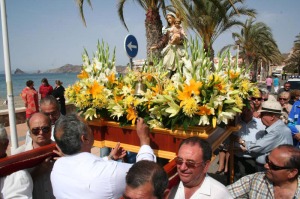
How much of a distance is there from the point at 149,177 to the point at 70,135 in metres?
0.71

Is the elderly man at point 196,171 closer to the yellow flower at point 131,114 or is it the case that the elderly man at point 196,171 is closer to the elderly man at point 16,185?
the yellow flower at point 131,114

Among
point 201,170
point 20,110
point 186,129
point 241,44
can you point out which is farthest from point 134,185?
point 241,44

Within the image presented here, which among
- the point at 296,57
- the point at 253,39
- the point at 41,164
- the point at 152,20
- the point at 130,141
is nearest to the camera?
the point at 41,164

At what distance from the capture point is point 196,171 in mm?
1775

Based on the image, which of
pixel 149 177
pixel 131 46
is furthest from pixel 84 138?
pixel 131 46

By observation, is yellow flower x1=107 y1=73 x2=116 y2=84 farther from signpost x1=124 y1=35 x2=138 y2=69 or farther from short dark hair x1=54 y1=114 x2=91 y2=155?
signpost x1=124 y1=35 x2=138 y2=69

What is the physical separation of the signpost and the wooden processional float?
2.85 meters

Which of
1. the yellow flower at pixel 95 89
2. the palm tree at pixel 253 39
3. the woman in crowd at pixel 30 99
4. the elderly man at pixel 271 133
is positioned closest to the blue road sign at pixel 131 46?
the yellow flower at pixel 95 89

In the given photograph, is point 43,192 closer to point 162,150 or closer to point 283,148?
point 162,150

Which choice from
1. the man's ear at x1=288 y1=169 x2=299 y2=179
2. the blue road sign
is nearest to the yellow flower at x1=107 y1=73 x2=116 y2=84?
the man's ear at x1=288 y1=169 x2=299 y2=179

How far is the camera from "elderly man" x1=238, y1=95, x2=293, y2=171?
3002 mm

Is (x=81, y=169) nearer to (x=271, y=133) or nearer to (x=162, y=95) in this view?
(x=162, y=95)

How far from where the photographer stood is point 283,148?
2072 millimetres

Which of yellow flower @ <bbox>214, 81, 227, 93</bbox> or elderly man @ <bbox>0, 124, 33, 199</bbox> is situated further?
yellow flower @ <bbox>214, 81, 227, 93</bbox>
